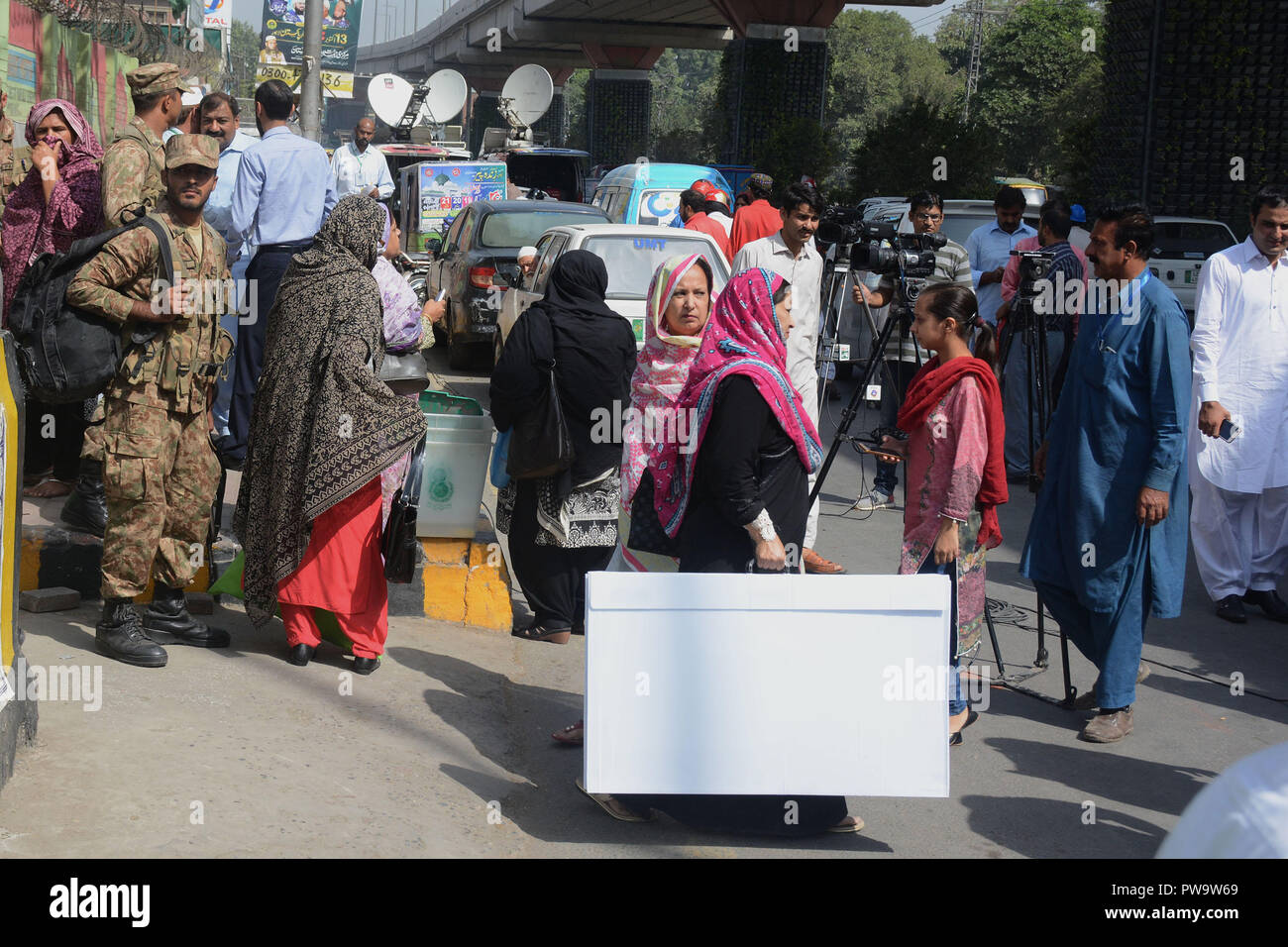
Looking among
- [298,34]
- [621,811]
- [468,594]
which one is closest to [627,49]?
[298,34]

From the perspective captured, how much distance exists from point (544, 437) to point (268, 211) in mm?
2347

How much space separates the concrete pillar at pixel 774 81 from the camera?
106 ft

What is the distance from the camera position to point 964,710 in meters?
5.30

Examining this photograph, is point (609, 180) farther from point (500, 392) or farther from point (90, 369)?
point (90, 369)

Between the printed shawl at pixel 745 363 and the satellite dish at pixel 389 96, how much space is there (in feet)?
95.7

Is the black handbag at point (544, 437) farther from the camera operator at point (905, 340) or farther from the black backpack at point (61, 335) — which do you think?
the camera operator at point (905, 340)

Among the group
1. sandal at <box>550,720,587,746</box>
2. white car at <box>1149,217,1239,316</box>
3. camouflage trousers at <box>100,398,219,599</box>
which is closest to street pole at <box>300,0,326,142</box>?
white car at <box>1149,217,1239,316</box>

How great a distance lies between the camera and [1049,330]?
9969mm

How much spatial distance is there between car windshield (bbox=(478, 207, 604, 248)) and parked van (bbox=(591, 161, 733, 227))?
5.02ft

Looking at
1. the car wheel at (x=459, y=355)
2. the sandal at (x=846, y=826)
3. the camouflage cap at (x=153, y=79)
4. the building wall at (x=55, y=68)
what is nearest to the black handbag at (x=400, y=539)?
the sandal at (x=846, y=826)

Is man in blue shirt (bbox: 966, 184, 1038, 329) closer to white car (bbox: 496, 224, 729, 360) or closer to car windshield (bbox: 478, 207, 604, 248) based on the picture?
white car (bbox: 496, 224, 729, 360)

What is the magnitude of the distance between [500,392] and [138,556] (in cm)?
175

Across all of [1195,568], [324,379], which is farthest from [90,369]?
[1195,568]
